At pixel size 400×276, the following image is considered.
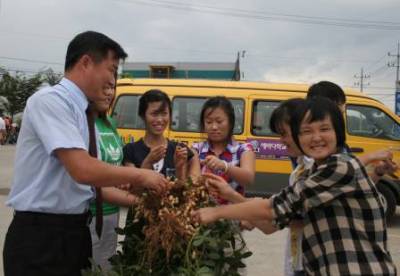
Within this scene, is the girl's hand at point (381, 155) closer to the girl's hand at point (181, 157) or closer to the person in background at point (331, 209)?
the person in background at point (331, 209)

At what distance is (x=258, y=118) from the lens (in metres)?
7.94

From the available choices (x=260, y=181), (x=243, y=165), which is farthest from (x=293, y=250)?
(x=260, y=181)

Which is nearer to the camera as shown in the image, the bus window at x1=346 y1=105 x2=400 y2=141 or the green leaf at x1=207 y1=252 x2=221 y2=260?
the green leaf at x1=207 y1=252 x2=221 y2=260

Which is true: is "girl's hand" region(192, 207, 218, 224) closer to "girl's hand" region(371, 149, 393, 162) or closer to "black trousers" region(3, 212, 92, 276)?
"black trousers" region(3, 212, 92, 276)

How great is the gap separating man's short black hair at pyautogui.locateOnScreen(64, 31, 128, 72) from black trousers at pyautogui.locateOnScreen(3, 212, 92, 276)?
0.58 m

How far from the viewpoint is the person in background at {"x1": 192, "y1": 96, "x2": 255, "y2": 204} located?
271 cm

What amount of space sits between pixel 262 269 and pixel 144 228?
3.31 m

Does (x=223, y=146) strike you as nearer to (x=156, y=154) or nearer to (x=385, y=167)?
(x=156, y=154)

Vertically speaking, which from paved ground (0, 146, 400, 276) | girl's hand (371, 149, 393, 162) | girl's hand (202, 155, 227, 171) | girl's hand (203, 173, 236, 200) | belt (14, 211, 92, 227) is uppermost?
girl's hand (371, 149, 393, 162)

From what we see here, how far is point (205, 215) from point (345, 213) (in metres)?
0.48

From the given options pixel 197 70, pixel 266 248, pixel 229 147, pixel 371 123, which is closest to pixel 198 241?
pixel 229 147

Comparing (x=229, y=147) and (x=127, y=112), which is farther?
(x=127, y=112)

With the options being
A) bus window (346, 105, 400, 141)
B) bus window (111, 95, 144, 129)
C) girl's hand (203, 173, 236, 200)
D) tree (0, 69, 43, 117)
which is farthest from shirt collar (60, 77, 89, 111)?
tree (0, 69, 43, 117)

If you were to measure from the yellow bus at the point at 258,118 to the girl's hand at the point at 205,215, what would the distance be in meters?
5.96
